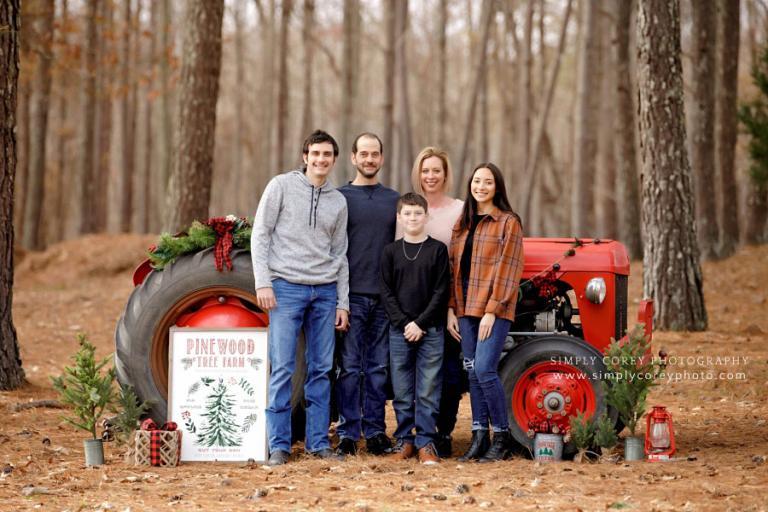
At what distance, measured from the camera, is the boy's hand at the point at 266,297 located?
646cm

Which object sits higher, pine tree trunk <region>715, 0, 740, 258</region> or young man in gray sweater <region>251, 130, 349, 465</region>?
pine tree trunk <region>715, 0, 740, 258</region>

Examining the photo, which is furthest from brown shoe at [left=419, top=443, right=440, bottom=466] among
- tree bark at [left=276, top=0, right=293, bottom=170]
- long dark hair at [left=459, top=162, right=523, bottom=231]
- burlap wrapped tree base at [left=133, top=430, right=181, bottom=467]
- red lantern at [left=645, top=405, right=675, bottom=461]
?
tree bark at [left=276, top=0, right=293, bottom=170]

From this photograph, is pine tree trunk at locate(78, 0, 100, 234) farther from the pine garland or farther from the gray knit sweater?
the gray knit sweater

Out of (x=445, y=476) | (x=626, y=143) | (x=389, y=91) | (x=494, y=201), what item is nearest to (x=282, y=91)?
(x=389, y=91)

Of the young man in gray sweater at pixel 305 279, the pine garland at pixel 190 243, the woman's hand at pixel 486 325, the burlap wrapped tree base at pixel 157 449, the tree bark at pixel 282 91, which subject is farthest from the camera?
the tree bark at pixel 282 91

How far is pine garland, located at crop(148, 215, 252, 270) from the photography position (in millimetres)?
6887

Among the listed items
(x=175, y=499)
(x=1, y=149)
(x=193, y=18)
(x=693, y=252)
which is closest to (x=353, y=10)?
(x=193, y=18)

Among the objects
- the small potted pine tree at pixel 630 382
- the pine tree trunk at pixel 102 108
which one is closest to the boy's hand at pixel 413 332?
the small potted pine tree at pixel 630 382

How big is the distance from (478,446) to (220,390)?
181cm

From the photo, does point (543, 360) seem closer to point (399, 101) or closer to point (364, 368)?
point (364, 368)

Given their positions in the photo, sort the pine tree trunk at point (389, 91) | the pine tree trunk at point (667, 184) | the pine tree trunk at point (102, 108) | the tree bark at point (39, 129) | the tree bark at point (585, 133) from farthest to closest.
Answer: the pine tree trunk at point (102, 108) → the pine tree trunk at point (389, 91) → the tree bark at point (39, 129) → the tree bark at point (585, 133) → the pine tree trunk at point (667, 184)

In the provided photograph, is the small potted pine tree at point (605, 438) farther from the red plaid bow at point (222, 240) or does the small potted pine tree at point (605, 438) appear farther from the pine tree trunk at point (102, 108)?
the pine tree trunk at point (102, 108)

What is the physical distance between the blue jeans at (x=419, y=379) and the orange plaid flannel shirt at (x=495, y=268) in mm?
326

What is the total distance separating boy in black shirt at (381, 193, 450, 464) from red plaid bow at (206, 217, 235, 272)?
1104mm
